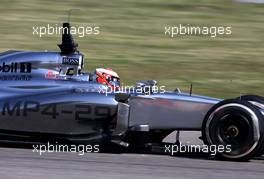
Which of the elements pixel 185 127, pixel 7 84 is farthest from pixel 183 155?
pixel 7 84

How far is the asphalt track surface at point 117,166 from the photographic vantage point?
6203 millimetres

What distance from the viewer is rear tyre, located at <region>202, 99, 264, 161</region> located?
273 inches

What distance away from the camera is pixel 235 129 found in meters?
7.07

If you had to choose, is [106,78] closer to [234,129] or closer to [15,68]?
[15,68]

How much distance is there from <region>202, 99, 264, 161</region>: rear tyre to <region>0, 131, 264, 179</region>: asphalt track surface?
0.13 meters

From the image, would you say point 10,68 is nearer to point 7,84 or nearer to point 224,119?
point 7,84

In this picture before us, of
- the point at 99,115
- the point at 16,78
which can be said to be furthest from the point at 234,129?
the point at 16,78

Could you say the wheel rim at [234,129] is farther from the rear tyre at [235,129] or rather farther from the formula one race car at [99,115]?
the formula one race car at [99,115]

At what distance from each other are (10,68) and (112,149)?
1582 mm

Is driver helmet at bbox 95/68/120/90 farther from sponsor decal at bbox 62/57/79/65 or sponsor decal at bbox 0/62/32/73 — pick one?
sponsor decal at bbox 0/62/32/73

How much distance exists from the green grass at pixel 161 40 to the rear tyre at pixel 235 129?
554cm

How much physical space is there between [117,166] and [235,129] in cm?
132

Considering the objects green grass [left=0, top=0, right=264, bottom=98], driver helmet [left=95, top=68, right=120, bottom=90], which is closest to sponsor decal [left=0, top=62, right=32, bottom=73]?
driver helmet [left=95, top=68, right=120, bottom=90]

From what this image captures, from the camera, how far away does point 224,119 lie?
707 cm
